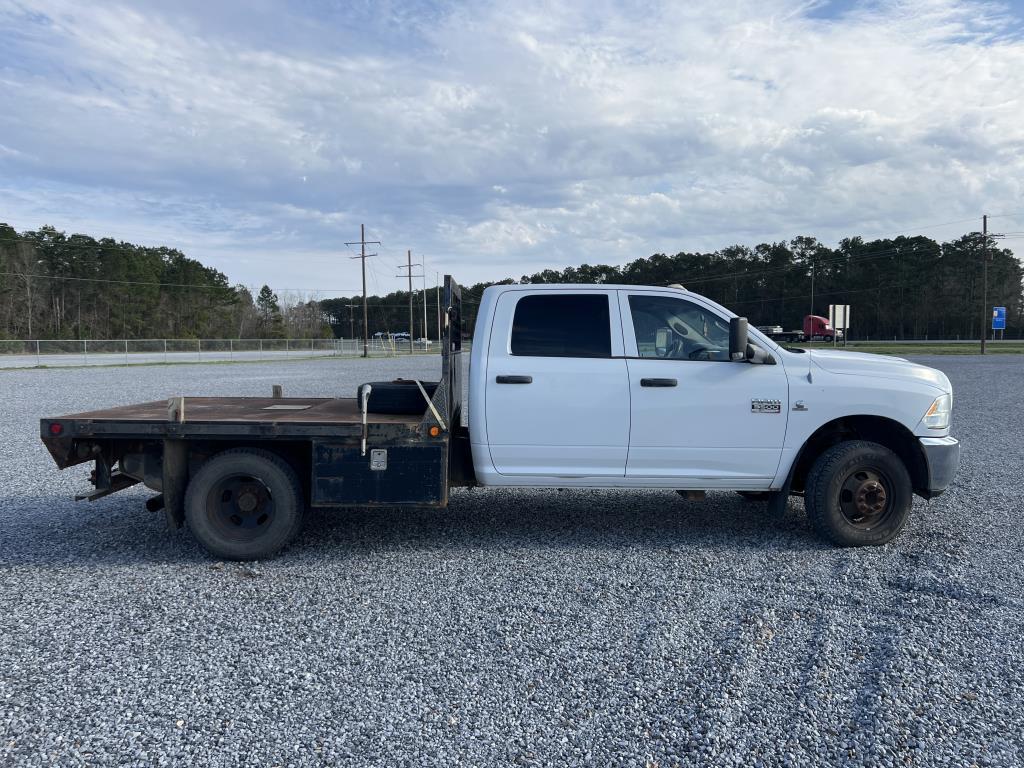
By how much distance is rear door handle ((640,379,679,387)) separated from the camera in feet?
17.4

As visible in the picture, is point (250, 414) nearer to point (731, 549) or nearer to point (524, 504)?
point (524, 504)

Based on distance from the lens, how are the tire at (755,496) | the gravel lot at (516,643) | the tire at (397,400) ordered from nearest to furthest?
the gravel lot at (516,643) < the tire at (397,400) < the tire at (755,496)

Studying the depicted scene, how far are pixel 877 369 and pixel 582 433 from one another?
2.37 m

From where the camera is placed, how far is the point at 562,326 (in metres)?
5.46

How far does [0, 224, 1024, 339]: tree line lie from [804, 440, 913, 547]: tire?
70.6 metres

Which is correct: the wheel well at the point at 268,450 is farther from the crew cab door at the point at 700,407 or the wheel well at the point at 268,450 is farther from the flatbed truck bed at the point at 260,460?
the crew cab door at the point at 700,407

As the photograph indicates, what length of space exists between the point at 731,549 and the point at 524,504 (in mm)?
2136

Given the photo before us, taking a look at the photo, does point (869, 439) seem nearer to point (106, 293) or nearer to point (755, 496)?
point (755, 496)

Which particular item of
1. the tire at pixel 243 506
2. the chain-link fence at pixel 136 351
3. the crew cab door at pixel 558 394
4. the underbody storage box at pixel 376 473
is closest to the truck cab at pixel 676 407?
the crew cab door at pixel 558 394

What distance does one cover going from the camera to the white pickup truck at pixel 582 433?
16.8ft

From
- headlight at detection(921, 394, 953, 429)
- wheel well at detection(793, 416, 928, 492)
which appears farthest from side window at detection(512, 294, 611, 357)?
headlight at detection(921, 394, 953, 429)

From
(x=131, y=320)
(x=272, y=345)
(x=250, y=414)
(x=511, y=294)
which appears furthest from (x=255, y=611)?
(x=131, y=320)

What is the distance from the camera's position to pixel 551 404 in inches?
208

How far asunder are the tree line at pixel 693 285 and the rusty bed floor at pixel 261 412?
69552 mm
